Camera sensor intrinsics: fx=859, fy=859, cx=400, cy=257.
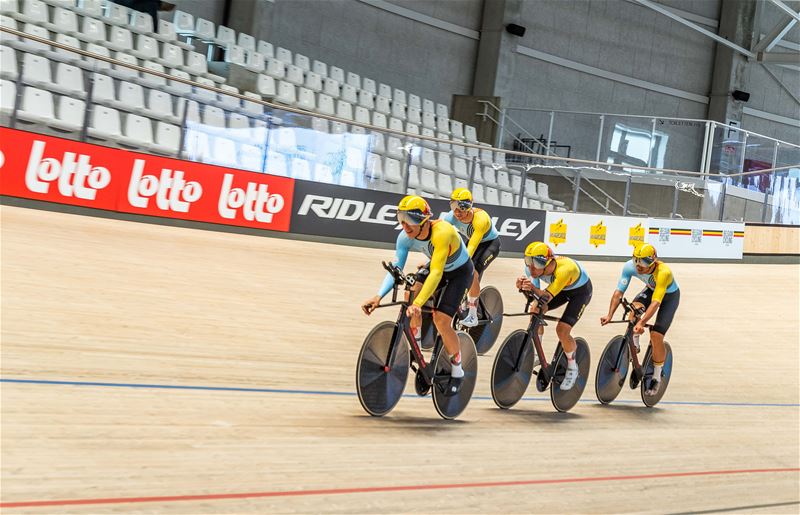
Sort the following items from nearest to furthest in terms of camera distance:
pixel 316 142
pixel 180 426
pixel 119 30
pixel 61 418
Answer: pixel 61 418, pixel 180 426, pixel 316 142, pixel 119 30

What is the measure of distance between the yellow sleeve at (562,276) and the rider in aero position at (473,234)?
3.25 feet

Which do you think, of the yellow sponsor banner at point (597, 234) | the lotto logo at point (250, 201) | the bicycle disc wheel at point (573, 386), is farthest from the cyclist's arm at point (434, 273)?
the yellow sponsor banner at point (597, 234)

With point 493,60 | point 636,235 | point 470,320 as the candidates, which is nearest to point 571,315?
point 470,320

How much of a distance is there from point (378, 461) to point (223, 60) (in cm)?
1183

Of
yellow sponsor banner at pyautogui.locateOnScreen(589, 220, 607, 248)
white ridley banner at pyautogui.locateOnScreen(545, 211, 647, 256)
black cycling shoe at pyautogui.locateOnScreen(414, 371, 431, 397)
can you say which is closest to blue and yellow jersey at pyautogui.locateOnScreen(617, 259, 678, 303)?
black cycling shoe at pyautogui.locateOnScreen(414, 371, 431, 397)

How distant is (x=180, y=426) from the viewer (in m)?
3.86

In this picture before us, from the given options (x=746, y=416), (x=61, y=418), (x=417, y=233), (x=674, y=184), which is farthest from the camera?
(x=674, y=184)

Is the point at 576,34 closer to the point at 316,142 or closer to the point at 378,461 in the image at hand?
the point at 316,142

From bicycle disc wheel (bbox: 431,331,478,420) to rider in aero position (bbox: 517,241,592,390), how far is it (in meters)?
0.63

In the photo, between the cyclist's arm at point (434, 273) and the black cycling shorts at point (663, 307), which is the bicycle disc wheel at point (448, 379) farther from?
the black cycling shorts at point (663, 307)

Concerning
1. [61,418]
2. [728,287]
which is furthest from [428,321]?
Answer: [728,287]

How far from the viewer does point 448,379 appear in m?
4.99

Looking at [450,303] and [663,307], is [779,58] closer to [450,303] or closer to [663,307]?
[663,307]

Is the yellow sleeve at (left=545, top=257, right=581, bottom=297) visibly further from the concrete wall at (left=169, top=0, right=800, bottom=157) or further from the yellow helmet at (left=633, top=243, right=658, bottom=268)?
Result: the concrete wall at (left=169, top=0, right=800, bottom=157)
